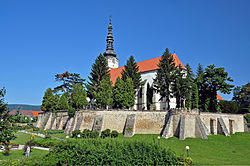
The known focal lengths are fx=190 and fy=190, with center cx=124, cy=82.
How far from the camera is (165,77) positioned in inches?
1572

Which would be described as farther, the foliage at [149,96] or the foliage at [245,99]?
the foliage at [149,96]

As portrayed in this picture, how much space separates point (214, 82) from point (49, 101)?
→ 1718 inches

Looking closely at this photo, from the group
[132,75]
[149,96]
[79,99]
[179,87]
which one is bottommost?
[79,99]

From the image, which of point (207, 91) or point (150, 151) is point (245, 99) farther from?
point (150, 151)

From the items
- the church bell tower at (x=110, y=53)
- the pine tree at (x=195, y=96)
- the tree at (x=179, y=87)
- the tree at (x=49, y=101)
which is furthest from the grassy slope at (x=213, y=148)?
the church bell tower at (x=110, y=53)

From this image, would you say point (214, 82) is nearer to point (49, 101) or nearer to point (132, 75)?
point (132, 75)

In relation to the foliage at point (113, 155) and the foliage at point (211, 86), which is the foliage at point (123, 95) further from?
the foliage at point (113, 155)

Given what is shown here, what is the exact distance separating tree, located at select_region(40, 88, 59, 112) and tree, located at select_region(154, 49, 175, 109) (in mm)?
27404

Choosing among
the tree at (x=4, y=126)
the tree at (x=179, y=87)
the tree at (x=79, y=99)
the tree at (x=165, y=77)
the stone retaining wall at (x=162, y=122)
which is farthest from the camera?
the tree at (x=79, y=99)

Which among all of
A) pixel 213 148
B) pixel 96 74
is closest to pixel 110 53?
pixel 96 74

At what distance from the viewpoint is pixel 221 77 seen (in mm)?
42406

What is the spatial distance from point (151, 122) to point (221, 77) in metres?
20.3

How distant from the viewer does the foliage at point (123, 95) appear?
41094mm

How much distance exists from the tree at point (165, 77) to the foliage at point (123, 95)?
591 cm
